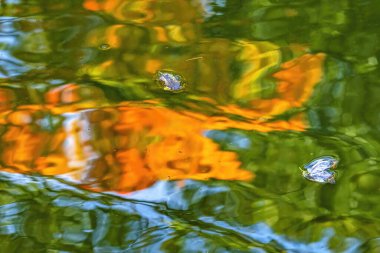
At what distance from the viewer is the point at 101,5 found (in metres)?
2.26

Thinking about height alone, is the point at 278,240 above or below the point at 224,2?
below

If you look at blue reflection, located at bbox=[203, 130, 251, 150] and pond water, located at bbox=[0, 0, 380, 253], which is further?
blue reflection, located at bbox=[203, 130, 251, 150]

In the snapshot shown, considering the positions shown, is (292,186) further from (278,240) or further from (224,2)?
(224,2)

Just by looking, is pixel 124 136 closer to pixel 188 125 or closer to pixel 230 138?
pixel 188 125

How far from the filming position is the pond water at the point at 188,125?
1.51m

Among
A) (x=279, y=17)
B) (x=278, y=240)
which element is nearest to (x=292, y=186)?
(x=278, y=240)

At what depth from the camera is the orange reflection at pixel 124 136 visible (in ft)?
5.41

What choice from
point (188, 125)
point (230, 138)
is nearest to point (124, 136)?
point (188, 125)

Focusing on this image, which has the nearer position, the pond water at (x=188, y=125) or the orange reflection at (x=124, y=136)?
the pond water at (x=188, y=125)

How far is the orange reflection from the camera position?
1.65m

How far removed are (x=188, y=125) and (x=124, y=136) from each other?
17cm

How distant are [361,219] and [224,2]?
39.3 inches

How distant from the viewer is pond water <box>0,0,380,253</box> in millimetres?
1509

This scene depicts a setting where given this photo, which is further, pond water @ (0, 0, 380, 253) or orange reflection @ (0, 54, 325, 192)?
orange reflection @ (0, 54, 325, 192)
